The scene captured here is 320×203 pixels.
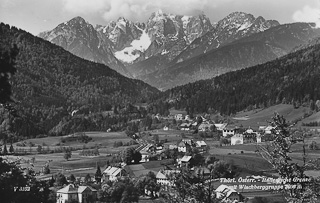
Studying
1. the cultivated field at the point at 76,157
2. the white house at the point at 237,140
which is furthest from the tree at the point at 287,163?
the white house at the point at 237,140

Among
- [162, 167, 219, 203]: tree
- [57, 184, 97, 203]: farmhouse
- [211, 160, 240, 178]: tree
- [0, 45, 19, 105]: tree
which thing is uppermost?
[0, 45, 19, 105]: tree

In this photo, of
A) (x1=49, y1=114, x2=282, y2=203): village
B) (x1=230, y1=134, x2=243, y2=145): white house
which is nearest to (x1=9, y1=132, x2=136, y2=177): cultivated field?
(x1=49, y1=114, x2=282, y2=203): village

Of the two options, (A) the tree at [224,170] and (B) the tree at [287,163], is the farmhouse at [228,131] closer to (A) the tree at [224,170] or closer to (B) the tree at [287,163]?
(A) the tree at [224,170]

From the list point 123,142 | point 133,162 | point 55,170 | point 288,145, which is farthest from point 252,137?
point 288,145

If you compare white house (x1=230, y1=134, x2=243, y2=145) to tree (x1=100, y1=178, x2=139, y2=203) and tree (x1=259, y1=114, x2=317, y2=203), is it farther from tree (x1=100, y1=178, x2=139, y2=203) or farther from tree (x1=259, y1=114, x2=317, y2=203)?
tree (x1=259, y1=114, x2=317, y2=203)

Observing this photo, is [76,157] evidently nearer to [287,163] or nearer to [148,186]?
[148,186]

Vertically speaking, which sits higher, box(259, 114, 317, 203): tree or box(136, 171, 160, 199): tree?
box(259, 114, 317, 203): tree

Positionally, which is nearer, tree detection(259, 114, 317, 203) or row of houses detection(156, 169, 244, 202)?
tree detection(259, 114, 317, 203)
